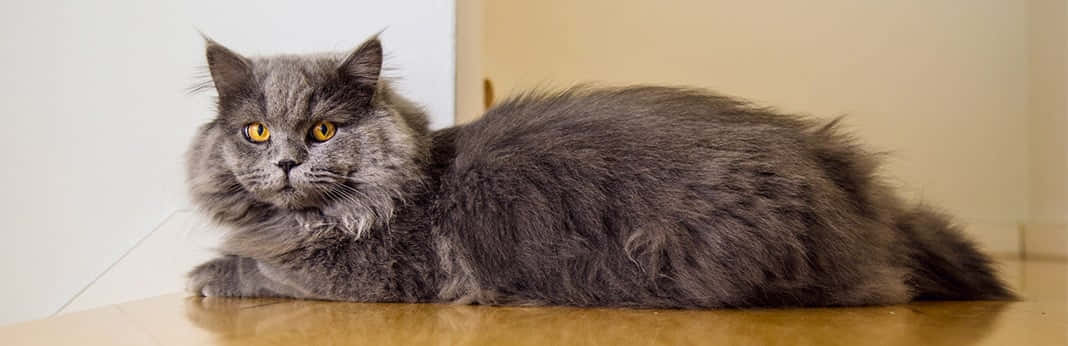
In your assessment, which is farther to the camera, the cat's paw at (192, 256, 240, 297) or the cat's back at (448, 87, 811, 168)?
the cat's paw at (192, 256, 240, 297)

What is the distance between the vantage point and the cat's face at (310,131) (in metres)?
1.56

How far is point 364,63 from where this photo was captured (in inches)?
63.3

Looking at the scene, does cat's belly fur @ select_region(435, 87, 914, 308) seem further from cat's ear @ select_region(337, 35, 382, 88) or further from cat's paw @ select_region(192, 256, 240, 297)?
cat's paw @ select_region(192, 256, 240, 297)

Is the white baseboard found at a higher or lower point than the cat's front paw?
lower

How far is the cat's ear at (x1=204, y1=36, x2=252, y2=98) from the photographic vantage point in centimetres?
160

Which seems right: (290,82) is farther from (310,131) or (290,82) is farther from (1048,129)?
(1048,129)

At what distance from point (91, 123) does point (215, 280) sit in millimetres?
917

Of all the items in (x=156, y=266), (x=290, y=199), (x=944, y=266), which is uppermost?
(x=290, y=199)

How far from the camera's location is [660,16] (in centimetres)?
384

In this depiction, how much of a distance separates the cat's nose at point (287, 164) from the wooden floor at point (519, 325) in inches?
10.0

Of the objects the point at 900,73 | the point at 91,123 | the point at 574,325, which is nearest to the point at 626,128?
the point at 574,325

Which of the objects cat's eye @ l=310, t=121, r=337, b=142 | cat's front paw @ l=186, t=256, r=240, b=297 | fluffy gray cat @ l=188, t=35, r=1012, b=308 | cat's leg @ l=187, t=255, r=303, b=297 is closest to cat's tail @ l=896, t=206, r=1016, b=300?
fluffy gray cat @ l=188, t=35, r=1012, b=308

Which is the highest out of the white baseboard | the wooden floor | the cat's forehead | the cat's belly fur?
the cat's forehead

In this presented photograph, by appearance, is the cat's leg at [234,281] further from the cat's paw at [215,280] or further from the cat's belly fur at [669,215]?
the cat's belly fur at [669,215]
